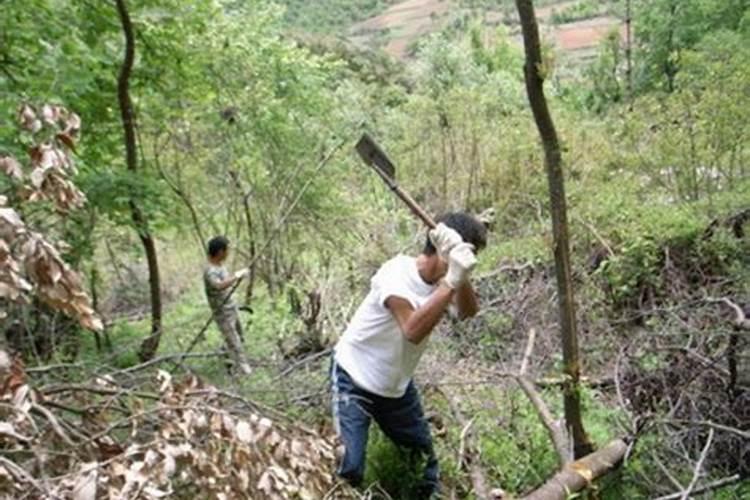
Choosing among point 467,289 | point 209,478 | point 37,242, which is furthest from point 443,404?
point 37,242

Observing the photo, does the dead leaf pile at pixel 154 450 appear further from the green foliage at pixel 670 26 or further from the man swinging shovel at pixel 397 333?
the green foliage at pixel 670 26

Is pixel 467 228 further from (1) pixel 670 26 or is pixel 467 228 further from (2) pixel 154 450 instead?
(1) pixel 670 26

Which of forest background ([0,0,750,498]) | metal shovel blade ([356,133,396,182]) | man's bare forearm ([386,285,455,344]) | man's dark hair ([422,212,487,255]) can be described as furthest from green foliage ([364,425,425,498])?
metal shovel blade ([356,133,396,182])

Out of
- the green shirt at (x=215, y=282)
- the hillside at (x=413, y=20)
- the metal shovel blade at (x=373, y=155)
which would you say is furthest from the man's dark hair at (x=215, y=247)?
the hillside at (x=413, y=20)

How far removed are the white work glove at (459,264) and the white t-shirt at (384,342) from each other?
24cm

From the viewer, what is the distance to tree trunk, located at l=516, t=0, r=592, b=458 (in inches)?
136

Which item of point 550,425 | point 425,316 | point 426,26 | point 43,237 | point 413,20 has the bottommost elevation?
point 426,26

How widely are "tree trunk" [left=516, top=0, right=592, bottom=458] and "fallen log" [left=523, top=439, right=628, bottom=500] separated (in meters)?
0.11

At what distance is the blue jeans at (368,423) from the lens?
12.2 ft

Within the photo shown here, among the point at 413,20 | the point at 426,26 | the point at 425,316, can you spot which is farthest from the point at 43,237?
the point at 413,20

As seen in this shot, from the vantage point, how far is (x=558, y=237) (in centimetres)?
378

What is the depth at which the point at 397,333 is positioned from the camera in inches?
145

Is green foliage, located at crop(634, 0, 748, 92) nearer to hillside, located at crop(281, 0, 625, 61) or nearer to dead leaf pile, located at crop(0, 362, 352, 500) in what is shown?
hillside, located at crop(281, 0, 625, 61)

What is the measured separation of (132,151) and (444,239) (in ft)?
15.9
